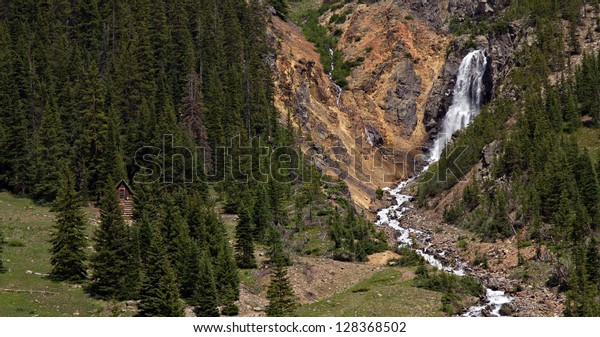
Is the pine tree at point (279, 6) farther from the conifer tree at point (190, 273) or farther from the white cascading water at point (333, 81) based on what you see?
the conifer tree at point (190, 273)

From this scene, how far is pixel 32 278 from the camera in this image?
5212cm

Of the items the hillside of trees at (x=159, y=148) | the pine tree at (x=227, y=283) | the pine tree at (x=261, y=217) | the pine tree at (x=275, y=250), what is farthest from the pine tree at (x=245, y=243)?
the pine tree at (x=261, y=217)

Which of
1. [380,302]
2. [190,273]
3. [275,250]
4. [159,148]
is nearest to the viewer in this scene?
[190,273]

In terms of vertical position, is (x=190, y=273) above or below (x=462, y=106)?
below

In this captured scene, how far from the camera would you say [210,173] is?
89438mm

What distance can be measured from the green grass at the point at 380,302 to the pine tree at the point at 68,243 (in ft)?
54.6

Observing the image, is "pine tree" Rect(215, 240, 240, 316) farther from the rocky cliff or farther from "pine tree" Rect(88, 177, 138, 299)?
the rocky cliff

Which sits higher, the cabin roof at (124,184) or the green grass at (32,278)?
the cabin roof at (124,184)

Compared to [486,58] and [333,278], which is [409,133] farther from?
[333,278]

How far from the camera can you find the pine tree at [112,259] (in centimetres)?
5141

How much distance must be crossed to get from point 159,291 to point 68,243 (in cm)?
1082

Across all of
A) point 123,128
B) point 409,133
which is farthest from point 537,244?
point 409,133

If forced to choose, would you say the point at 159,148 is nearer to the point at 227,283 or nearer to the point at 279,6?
the point at 227,283

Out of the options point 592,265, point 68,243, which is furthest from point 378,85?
point 68,243
